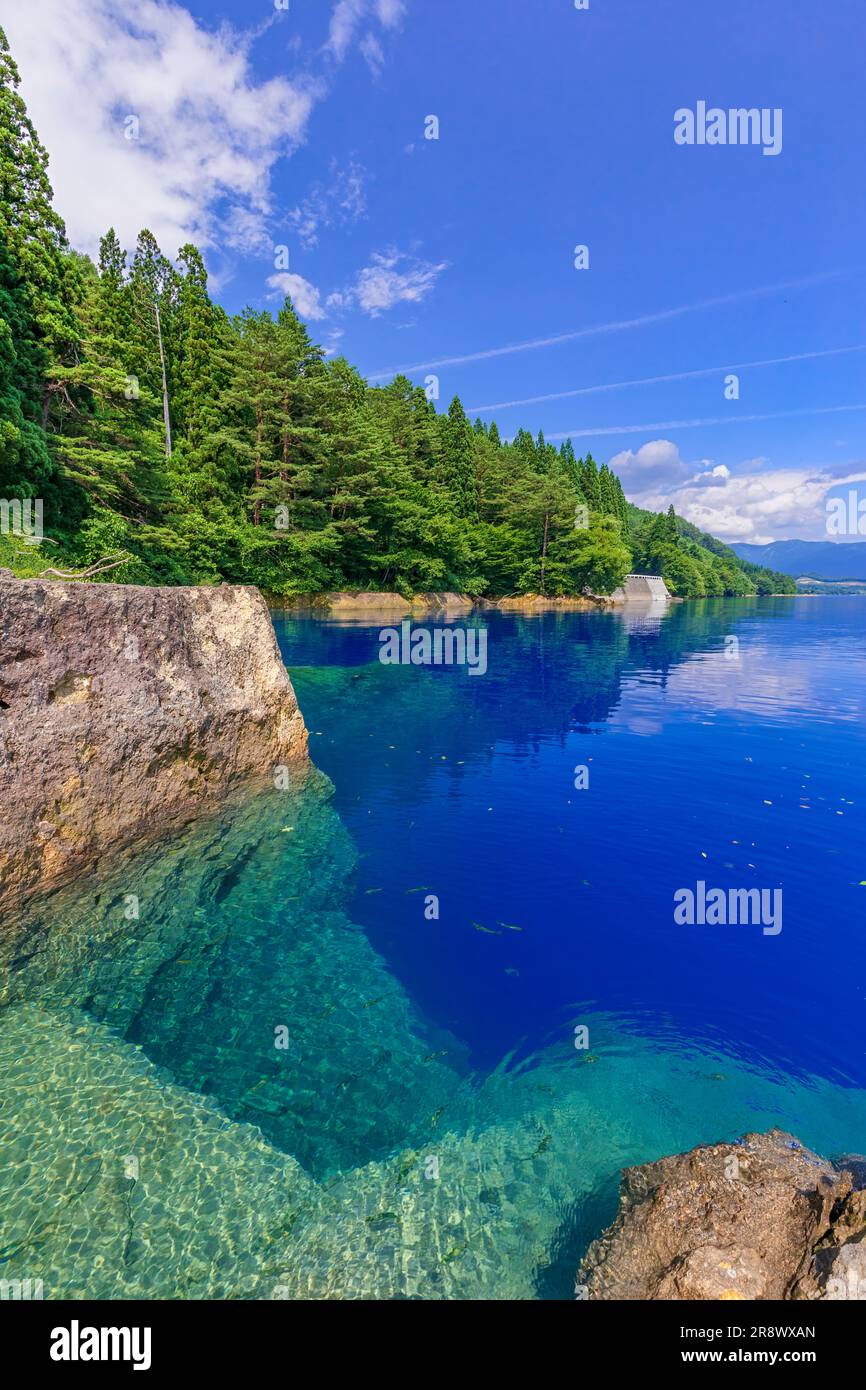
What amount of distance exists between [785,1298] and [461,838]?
24.9 feet

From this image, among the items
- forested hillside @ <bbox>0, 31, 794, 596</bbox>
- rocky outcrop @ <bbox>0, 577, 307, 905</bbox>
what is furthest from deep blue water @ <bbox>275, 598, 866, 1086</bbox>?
forested hillside @ <bbox>0, 31, 794, 596</bbox>

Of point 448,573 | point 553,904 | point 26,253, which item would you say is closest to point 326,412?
point 448,573

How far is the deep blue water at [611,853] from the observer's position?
656 centimetres

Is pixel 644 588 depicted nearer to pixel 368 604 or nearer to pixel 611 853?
pixel 368 604

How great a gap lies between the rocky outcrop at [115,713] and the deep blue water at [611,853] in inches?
116

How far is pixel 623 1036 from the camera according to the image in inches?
242

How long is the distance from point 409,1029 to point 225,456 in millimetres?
45282

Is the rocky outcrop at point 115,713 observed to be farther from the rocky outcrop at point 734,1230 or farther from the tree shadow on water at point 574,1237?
the rocky outcrop at point 734,1230

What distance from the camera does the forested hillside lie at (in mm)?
22844

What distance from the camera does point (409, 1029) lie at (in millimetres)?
6191

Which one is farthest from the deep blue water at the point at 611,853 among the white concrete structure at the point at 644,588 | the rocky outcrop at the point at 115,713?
the white concrete structure at the point at 644,588

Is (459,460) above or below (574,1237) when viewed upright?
above

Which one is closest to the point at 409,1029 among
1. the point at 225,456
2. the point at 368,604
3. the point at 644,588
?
Result: the point at 225,456
